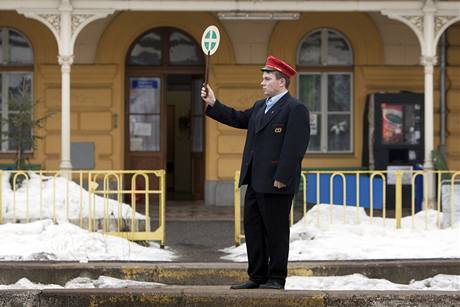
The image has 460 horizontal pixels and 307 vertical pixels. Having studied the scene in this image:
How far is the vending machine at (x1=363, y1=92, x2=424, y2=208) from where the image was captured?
17391 millimetres

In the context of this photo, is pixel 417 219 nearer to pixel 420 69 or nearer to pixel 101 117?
pixel 420 69

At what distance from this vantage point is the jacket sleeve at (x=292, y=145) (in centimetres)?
749

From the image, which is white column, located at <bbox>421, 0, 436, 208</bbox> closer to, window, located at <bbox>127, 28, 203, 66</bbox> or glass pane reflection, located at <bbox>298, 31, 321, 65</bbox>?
glass pane reflection, located at <bbox>298, 31, 321, 65</bbox>

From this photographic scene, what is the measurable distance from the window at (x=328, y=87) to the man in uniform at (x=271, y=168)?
34.3 ft

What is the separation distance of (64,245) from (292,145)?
393cm

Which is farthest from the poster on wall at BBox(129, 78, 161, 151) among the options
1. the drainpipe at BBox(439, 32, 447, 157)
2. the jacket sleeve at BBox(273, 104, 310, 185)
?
the jacket sleeve at BBox(273, 104, 310, 185)

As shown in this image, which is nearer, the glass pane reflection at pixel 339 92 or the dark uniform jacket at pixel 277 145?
the dark uniform jacket at pixel 277 145

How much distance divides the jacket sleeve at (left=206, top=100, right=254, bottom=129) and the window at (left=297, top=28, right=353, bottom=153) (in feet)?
33.7

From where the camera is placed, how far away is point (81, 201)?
11.7 metres

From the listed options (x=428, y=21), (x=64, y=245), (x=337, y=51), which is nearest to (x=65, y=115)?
(x=64, y=245)

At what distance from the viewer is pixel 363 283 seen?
29.2ft

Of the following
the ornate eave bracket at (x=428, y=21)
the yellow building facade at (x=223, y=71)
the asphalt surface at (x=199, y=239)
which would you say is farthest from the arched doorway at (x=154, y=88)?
the ornate eave bracket at (x=428, y=21)

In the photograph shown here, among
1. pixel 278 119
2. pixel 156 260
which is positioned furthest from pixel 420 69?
pixel 278 119

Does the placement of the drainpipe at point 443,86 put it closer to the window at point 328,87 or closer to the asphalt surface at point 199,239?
the window at point 328,87
